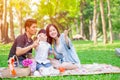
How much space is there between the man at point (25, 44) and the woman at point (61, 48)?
0.59 metres

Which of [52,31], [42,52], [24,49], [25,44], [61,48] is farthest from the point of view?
[61,48]

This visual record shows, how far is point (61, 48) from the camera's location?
866 cm

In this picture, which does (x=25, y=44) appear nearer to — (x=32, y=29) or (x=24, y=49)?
(x=24, y=49)

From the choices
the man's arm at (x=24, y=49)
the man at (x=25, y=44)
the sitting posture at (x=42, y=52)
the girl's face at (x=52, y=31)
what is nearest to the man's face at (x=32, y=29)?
the man at (x=25, y=44)

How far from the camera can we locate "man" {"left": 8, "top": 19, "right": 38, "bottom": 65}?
7793 millimetres

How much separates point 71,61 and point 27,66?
62.6 inches

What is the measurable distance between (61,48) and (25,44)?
1.10 m

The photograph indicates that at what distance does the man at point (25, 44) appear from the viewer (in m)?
7.79

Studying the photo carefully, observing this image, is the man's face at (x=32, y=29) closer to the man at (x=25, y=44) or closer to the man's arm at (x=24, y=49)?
the man at (x=25, y=44)

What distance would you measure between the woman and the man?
23.1 inches

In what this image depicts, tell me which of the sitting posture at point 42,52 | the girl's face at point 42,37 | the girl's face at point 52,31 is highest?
the girl's face at point 52,31

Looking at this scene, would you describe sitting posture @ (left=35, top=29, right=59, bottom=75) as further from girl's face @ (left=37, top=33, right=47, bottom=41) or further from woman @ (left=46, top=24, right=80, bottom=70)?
woman @ (left=46, top=24, right=80, bottom=70)

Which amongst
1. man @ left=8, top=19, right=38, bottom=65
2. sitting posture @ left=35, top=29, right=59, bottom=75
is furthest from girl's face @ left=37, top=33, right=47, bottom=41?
man @ left=8, top=19, right=38, bottom=65

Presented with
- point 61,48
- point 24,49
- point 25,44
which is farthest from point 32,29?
point 61,48
